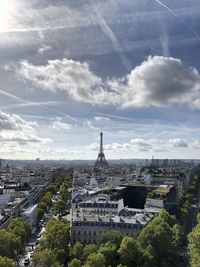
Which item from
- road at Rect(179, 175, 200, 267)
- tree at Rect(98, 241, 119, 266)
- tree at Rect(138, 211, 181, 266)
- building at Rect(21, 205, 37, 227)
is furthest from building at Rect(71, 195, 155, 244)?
tree at Rect(98, 241, 119, 266)

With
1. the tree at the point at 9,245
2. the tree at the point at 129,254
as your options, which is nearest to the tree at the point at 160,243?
the tree at the point at 129,254

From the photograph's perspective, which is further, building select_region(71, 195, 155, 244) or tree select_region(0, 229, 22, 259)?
building select_region(71, 195, 155, 244)

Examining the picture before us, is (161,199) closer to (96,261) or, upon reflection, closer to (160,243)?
(160,243)

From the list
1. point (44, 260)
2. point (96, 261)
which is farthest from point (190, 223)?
point (44, 260)

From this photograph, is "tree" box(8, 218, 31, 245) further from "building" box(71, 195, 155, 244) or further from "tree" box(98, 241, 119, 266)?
"tree" box(98, 241, 119, 266)

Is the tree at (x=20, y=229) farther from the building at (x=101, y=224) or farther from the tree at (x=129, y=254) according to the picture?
the tree at (x=129, y=254)

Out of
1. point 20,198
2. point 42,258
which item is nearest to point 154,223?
point 42,258

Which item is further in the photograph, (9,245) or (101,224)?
(101,224)

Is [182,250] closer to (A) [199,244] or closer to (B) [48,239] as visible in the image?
(A) [199,244]
